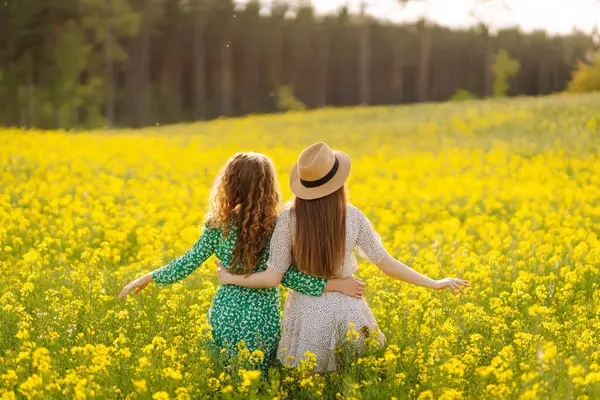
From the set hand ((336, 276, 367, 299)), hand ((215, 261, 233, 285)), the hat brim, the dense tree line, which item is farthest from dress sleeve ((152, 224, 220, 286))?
the dense tree line

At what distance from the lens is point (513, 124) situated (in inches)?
866

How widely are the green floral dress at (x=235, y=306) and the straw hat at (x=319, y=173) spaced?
→ 0.49 meters

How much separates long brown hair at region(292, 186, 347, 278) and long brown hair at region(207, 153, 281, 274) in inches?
9.4

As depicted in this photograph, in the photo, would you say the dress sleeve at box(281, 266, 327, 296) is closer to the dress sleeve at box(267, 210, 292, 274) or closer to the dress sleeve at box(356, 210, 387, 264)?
the dress sleeve at box(267, 210, 292, 274)

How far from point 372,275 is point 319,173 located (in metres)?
2.48

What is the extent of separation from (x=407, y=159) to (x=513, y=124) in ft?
20.6

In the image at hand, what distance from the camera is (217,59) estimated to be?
65375 mm

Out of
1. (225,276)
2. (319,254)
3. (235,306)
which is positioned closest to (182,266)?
(225,276)

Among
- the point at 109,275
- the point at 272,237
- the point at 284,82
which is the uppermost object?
the point at 272,237

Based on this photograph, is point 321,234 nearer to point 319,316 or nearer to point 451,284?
point 319,316

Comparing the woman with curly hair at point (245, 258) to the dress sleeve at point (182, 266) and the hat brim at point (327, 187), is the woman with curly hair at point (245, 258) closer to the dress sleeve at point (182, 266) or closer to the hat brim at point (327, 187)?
the dress sleeve at point (182, 266)

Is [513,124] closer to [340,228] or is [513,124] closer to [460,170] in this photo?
[460,170]

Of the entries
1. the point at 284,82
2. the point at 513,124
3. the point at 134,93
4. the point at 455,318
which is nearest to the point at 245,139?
the point at 513,124

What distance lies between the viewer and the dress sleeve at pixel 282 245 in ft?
14.0
